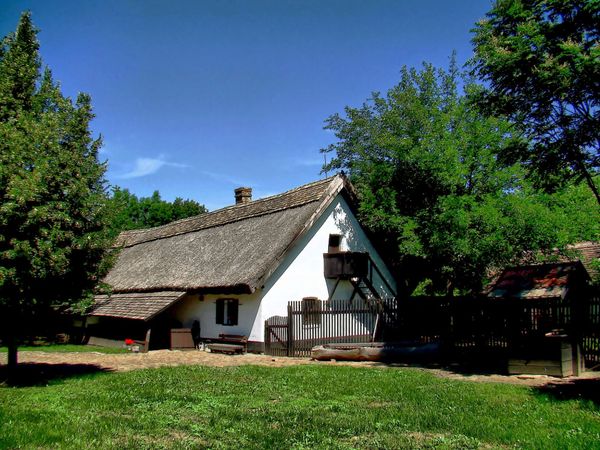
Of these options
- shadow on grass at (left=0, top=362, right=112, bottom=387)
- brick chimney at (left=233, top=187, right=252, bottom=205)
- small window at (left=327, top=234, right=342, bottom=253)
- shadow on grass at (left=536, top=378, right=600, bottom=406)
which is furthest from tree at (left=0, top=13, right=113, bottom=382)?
brick chimney at (left=233, top=187, right=252, bottom=205)

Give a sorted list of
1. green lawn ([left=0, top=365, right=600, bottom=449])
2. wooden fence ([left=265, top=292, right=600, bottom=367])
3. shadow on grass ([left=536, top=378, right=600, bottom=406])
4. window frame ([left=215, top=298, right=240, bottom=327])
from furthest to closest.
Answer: window frame ([left=215, top=298, right=240, bottom=327]) < wooden fence ([left=265, top=292, right=600, bottom=367]) < shadow on grass ([left=536, top=378, right=600, bottom=406]) < green lawn ([left=0, top=365, right=600, bottom=449])

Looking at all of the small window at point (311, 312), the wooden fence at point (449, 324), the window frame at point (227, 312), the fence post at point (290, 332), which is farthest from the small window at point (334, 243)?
the window frame at point (227, 312)

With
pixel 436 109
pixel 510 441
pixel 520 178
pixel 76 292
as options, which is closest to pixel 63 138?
pixel 76 292

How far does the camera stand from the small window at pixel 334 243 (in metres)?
24.1

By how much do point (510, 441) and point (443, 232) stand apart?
13340 millimetres

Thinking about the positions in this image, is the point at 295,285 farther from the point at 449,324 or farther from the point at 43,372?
the point at 43,372

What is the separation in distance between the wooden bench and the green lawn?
805 centimetres

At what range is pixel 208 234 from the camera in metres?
28.9

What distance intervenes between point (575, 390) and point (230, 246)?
678 inches

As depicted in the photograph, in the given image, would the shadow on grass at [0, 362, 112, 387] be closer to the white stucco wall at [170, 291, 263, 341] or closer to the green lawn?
the green lawn

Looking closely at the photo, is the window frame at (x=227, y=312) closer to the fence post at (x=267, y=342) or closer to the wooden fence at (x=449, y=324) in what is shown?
the fence post at (x=267, y=342)

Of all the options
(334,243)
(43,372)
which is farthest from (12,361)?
(334,243)

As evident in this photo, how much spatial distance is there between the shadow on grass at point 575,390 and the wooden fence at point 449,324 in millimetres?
1607

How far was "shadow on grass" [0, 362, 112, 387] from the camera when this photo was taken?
41.5ft
